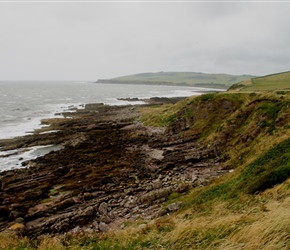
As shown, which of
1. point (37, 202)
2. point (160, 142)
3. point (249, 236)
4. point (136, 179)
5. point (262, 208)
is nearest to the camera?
point (249, 236)

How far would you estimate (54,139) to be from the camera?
132ft

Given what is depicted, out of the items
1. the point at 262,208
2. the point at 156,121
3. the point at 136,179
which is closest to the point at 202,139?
the point at 136,179

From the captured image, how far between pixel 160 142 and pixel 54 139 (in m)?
18.1

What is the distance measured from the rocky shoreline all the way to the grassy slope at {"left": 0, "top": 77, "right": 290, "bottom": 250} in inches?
90.1

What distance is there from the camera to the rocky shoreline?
55.4ft

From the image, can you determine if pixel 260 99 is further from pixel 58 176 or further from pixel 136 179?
pixel 58 176

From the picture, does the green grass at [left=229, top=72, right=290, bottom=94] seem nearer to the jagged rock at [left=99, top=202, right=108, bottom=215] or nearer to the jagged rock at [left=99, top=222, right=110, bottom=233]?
the jagged rock at [left=99, top=202, right=108, bottom=215]

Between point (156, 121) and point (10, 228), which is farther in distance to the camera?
point (156, 121)

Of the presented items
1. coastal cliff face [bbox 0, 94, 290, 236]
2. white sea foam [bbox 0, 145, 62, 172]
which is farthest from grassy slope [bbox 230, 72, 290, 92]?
white sea foam [bbox 0, 145, 62, 172]

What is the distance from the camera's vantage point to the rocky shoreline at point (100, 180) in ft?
55.4

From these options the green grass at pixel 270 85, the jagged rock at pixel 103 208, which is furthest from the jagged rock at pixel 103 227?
the green grass at pixel 270 85

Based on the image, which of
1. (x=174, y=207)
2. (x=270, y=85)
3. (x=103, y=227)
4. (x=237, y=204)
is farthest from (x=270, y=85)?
→ (x=103, y=227)

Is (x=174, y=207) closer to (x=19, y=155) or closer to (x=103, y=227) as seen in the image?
(x=103, y=227)

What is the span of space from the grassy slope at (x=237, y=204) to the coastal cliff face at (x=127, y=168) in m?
0.26
